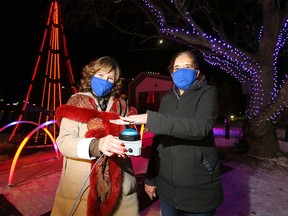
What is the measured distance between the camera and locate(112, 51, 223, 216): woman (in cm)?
209

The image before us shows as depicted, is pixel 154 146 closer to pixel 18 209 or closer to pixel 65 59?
pixel 18 209

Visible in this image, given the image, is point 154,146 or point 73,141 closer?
point 73,141

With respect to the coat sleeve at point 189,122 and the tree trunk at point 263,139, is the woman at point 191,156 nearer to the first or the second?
the coat sleeve at point 189,122

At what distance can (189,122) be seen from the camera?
1.93 metres

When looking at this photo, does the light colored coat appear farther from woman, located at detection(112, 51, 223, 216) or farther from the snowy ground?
the snowy ground

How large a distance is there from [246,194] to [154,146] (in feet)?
11.2

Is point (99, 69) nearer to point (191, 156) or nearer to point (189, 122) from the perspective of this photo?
point (189, 122)

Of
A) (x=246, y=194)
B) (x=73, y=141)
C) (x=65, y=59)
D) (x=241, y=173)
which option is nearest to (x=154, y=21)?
(x=65, y=59)

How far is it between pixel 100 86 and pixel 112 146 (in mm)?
727

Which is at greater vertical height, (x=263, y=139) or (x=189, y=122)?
(x=189, y=122)

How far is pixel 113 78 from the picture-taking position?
2.38 metres

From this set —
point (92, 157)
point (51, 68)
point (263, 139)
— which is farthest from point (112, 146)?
point (51, 68)

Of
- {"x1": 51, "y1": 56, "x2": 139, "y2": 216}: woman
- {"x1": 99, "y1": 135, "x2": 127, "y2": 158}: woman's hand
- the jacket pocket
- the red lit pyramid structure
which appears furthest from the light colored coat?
the red lit pyramid structure

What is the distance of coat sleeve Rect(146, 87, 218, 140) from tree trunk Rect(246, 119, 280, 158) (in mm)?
6572
